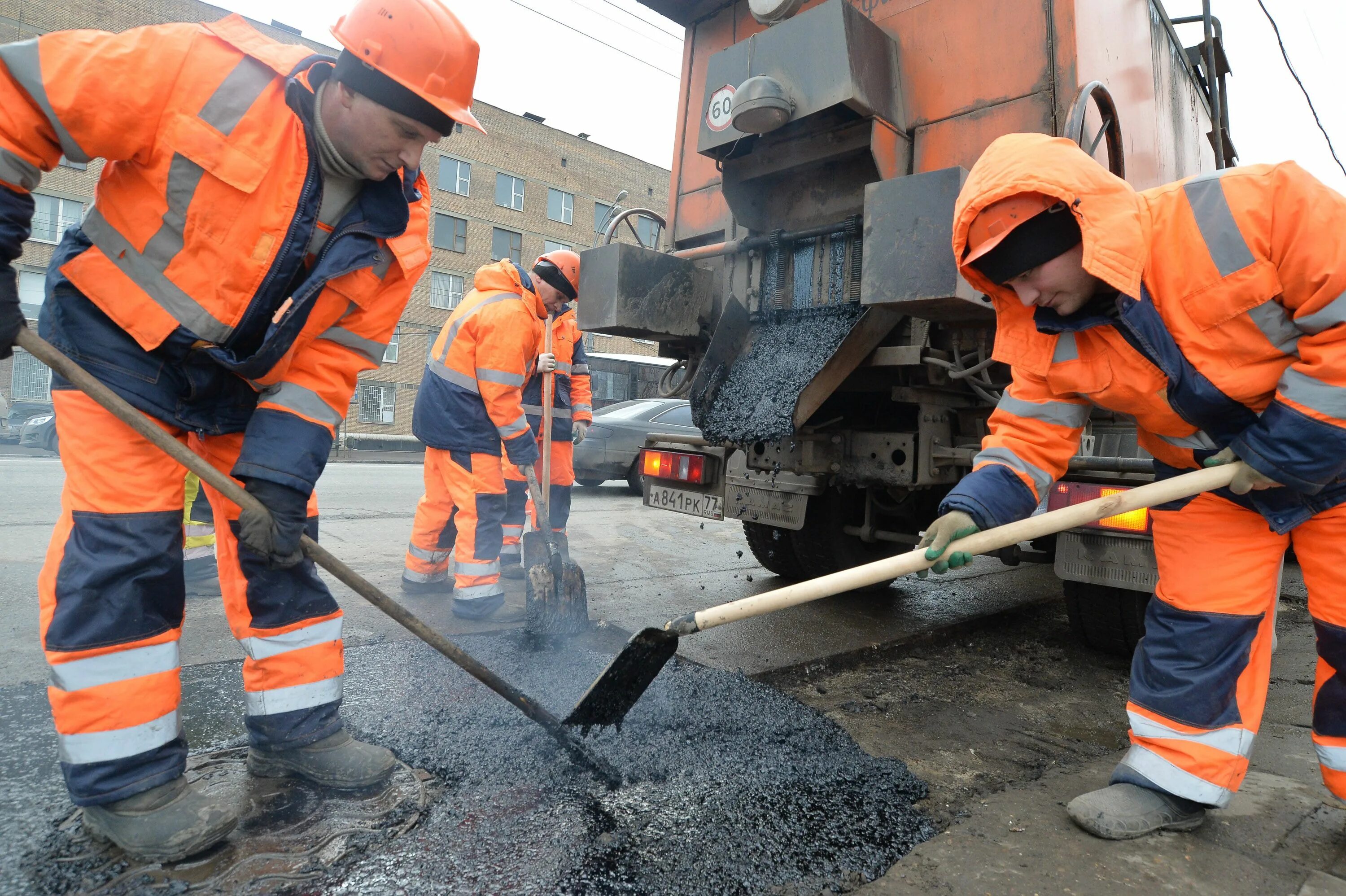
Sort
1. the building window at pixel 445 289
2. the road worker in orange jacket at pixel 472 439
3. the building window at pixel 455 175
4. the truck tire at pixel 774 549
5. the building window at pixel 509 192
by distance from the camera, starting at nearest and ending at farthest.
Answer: the road worker in orange jacket at pixel 472 439
the truck tire at pixel 774 549
the building window at pixel 445 289
the building window at pixel 455 175
the building window at pixel 509 192

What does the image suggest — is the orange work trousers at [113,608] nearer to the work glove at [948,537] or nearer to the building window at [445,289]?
the work glove at [948,537]

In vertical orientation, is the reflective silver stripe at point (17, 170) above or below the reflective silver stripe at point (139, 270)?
above

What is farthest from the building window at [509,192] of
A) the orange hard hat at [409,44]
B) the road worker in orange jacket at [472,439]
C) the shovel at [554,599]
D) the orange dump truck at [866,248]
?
the orange hard hat at [409,44]

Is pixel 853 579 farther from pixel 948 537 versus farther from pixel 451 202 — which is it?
pixel 451 202

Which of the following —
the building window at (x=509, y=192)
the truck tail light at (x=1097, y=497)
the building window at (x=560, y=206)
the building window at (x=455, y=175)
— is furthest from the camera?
the building window at (x=560, y=206)

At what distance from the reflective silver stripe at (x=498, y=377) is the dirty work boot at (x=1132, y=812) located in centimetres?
284

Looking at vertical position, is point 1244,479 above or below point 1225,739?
above

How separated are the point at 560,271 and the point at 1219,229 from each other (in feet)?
10.2

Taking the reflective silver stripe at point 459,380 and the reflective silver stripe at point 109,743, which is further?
the reflective silver stripe at point 459,380

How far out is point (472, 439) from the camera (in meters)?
3.76

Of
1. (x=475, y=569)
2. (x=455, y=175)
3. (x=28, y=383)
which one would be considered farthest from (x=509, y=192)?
(x=475, y=569)

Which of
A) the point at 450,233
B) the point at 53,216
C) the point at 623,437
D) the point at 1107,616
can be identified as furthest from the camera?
the point at 450,233

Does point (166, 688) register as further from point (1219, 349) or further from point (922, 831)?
point (1219, 349)

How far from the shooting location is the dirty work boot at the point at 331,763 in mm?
1846
